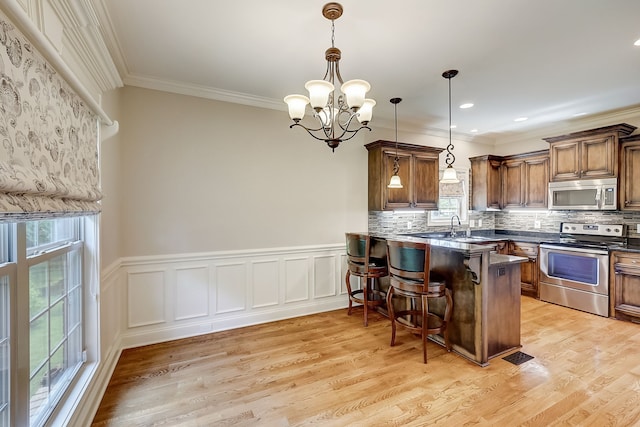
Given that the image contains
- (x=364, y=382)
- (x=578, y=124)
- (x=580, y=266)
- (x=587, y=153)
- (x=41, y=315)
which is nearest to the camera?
(x=41, y=315)

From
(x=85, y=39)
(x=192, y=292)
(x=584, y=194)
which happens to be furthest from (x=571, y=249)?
(x=85, y=39)

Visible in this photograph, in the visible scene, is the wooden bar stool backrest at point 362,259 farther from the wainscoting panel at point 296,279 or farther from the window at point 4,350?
the window at point 4,350

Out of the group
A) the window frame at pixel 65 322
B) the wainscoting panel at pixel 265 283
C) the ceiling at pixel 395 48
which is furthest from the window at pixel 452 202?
the window frame at pixel 65 322

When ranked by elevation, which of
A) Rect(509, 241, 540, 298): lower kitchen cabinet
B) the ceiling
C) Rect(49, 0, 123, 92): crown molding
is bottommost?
Rect(509, 241, 540, 298): lower kitchen cabinet

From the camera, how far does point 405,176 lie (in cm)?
444

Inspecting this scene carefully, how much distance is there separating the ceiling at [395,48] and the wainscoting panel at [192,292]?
2.04m

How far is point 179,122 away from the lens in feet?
10.6

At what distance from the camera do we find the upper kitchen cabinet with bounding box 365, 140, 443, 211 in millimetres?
4234

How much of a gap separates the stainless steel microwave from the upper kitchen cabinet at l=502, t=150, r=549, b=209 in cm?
31

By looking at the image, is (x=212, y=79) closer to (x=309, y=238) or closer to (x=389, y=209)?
(x=309, y=238)

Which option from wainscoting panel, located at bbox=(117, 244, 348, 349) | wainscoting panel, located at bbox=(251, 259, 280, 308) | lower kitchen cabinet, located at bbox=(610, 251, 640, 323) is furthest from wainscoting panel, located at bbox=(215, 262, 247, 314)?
lower kitchen cabinet, located at bbox=(610, 251, 640, 323)

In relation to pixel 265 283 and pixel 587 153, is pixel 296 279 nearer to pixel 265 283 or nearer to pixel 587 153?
pixel 265 283

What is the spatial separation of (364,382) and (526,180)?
15.4ft

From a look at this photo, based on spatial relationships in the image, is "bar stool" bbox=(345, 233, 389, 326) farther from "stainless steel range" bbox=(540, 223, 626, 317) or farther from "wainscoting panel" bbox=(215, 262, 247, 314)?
"stainless steel range" bbox=(540, 223, 626, 317)
